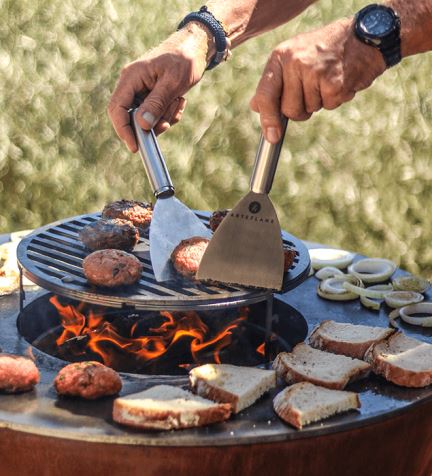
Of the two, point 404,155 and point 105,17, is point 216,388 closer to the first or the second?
point 105,17

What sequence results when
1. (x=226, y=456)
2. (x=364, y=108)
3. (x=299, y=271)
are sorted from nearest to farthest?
(x=226, y=456), (x=299, y=271), (x=364, y=108)

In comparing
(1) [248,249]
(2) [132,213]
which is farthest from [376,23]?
(2) [132,213]

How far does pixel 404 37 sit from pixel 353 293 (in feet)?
4.75

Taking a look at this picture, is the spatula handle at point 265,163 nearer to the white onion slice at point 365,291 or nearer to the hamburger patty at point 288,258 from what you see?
the hamburger patty at point 288,258

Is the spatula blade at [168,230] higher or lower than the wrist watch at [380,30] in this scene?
lower

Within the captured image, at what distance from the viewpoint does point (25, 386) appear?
127 inches

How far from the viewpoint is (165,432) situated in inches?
118

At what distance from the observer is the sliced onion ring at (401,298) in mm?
4141

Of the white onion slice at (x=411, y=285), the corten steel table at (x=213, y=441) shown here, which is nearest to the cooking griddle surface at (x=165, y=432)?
the corten steel table at (x=213, y=441)

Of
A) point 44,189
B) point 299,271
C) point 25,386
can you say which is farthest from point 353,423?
point 44,189

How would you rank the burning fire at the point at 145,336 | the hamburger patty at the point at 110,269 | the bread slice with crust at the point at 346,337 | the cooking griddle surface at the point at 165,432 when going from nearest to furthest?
1. the cooking griddle surface at the point at 165,432
2. the hamburger patty at the point at 110,269
3. the bread slice with crust at the point at 346,337
4. the burning fire at the point at 145,336

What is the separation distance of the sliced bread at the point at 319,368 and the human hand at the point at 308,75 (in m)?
0.93

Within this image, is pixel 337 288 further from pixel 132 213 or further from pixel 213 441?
pixel 213 441

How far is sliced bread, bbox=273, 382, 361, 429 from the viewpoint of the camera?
3043 mm
